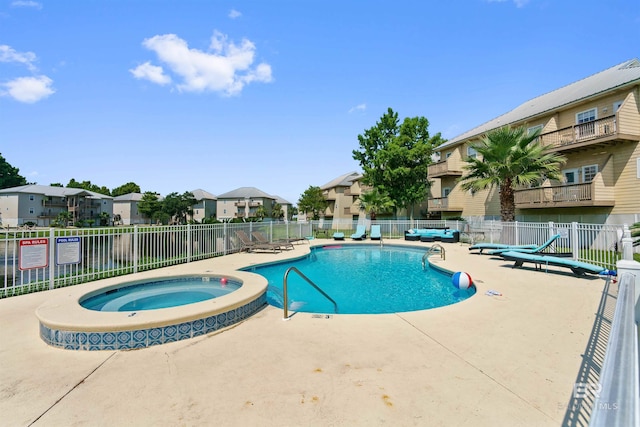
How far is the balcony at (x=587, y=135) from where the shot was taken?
1501 cm

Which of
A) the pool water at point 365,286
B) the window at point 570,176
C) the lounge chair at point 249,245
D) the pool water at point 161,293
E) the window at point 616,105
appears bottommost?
the pool water at point 365,286

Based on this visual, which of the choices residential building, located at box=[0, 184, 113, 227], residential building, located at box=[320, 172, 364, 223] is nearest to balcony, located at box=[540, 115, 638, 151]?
residential building, located at box=[320, 172, 364, 223]

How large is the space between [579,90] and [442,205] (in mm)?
12660

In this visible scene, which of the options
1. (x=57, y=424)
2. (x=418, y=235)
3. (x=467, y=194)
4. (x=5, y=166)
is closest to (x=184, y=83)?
(x=57, y=424)

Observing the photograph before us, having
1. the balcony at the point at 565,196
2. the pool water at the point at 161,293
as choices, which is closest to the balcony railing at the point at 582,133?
the balcony at the point at 565,196

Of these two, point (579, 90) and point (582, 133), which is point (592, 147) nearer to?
point (582, 133)

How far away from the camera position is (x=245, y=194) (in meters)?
61.0

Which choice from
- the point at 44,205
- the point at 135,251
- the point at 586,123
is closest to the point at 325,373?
the point at 135,251

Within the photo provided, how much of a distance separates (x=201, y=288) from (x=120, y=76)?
9.31 metres

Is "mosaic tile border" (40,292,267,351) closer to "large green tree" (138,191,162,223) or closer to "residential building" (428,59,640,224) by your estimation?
"residential building" (428,59,640,224)

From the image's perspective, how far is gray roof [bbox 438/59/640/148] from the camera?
16.0 meters

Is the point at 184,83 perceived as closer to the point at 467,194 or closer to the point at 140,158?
the point at 140,158

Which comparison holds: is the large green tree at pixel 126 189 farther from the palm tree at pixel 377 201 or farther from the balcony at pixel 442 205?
→ the balcony at pixel 442 205

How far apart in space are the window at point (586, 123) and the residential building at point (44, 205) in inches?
2524
